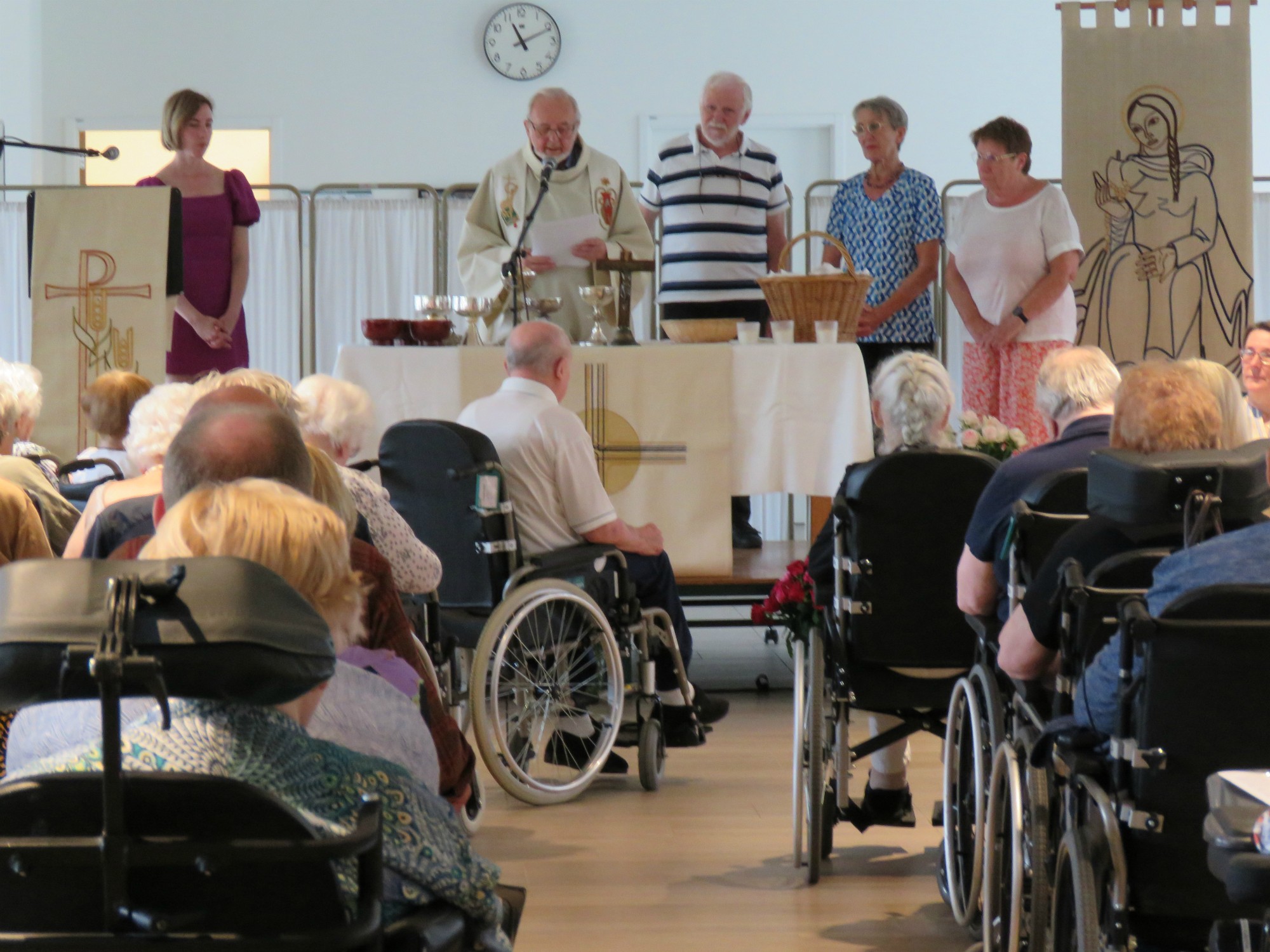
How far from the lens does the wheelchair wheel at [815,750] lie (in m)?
2.92

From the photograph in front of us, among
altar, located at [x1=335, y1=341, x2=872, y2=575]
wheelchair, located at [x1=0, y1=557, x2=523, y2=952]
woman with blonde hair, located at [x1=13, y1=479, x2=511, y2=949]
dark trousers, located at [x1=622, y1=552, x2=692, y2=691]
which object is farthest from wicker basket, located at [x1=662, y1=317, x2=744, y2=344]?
wheelchair, located at [x1=0, y1=557, x2=523, y2=952]

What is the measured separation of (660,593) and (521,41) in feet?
20.0

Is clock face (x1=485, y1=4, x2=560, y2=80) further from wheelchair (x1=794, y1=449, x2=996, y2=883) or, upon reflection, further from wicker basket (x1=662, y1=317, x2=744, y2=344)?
wheelchair (x1=794, y1=449, x2=996, y2=883)

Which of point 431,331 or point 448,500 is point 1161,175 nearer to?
point 431,331

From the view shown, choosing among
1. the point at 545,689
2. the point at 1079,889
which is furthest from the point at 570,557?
the point at 1079,889

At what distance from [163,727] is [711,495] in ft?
11.8

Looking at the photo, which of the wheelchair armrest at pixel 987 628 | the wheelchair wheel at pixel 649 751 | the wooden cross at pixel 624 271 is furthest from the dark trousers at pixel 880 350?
the wheelchair armrest at pixel 987 628

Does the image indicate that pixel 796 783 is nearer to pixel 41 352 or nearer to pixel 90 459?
pixel 90 459

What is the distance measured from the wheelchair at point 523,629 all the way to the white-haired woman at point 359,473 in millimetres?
264

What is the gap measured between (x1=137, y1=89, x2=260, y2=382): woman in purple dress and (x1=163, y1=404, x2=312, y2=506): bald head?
3.59 meters

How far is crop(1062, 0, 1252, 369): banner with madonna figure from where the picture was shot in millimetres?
5547

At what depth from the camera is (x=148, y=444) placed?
102 inches

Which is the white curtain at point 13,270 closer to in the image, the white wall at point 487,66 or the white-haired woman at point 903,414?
the white wall at point 487,66

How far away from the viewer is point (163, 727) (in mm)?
1082
